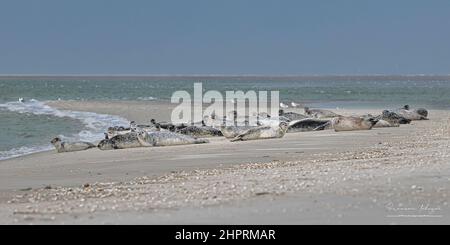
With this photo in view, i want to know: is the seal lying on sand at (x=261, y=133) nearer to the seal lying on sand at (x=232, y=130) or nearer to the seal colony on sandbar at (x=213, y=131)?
the seal colony on sandbar at (x=213, y=131)

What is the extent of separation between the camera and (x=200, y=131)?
21781mm

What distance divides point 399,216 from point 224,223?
1.59 m

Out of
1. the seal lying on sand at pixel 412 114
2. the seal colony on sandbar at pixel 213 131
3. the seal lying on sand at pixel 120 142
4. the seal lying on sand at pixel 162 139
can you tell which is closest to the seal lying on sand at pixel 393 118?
the seal colony on sandbar at pixel 213 131

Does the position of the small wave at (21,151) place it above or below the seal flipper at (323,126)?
below

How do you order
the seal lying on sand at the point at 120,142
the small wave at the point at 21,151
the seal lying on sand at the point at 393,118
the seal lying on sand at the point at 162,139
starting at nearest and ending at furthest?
the small wave at the point at 21,151 < the seal lying on sand at the point at 120,142 < the seal lying on sand at the point at 162,139 < the seal lying on sand at the point at 393,118

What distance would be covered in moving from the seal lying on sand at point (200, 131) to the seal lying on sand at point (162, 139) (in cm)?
235

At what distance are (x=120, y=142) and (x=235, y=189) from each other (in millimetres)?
10056

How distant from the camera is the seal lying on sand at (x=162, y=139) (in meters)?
18.6

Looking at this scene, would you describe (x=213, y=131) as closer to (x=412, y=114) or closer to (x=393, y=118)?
(x=393, y=118)

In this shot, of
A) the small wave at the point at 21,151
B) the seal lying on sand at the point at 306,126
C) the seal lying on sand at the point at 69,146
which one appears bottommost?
the small wave at the point at 21,151

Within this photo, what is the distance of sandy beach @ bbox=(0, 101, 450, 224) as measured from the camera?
696 cm

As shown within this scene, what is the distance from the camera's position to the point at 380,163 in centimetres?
1084
